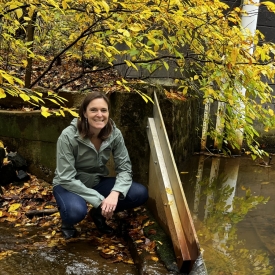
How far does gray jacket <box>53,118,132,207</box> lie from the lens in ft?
9.90

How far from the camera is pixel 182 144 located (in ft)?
15.8

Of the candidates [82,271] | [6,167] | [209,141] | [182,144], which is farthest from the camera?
[209,141]

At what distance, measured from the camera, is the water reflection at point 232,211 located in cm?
265

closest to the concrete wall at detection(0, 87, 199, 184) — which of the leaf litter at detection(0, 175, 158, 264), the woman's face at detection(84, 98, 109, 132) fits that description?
the leaf litter at detection(0, 175, 158, 264)

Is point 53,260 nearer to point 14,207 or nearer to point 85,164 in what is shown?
point 85,164

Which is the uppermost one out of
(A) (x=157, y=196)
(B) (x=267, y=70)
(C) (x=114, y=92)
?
(B) (x=267, y=70)

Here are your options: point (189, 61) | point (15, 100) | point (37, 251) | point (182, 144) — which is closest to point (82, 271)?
point (37, 251)

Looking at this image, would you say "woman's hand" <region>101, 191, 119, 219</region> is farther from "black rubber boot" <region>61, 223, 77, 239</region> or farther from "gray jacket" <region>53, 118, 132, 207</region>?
"black rubber boot" <region>61, 223, 77, 239</region>

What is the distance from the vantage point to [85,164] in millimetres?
3162

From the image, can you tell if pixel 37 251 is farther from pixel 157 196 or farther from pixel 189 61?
pixel 189 61

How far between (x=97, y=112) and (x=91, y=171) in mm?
579

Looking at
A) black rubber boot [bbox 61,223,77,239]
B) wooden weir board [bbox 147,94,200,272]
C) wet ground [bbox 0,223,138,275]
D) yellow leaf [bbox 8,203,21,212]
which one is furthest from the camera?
yellow leaf [bbox 8,203,21,212]

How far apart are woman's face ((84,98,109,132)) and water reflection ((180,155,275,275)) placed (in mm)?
1271

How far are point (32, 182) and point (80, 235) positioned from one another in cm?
137
